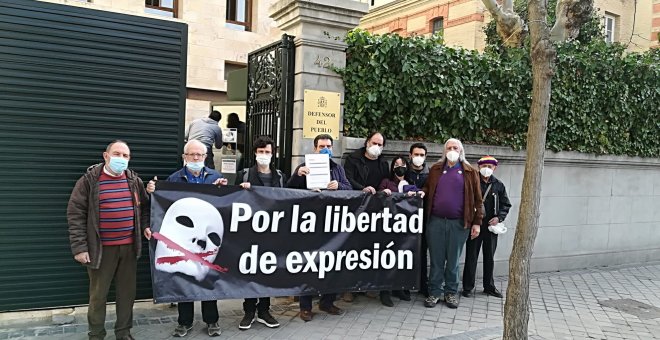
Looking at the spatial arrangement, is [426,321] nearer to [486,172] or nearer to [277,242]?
[277,242]

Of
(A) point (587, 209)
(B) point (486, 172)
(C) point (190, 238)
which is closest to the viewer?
(C) point (190, 238)

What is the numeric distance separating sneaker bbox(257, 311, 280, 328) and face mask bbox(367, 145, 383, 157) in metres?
2.21

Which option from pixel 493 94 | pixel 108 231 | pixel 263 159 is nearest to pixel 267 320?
pixel 263 159

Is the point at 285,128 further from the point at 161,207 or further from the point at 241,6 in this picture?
the point at 241,6

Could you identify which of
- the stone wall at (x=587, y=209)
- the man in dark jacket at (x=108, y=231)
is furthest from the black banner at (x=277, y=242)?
the stone wall at (x=587, y=209)

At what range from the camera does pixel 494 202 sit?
21.8 ft

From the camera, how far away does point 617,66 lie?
8625 millimetres

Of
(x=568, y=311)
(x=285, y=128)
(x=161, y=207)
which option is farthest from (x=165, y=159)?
(x=568, y=311)

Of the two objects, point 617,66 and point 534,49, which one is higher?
point 617,66

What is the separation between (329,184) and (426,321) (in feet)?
6.12

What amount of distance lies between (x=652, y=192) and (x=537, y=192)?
6847mm

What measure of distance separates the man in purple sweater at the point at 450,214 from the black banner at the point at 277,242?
0.91 ft

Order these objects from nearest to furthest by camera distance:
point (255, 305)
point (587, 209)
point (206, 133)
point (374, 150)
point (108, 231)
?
point (108, 231), point (255, 305), point (374, 150), point (206, 133), point (587, 209)

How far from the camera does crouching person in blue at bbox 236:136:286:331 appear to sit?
5223mm
